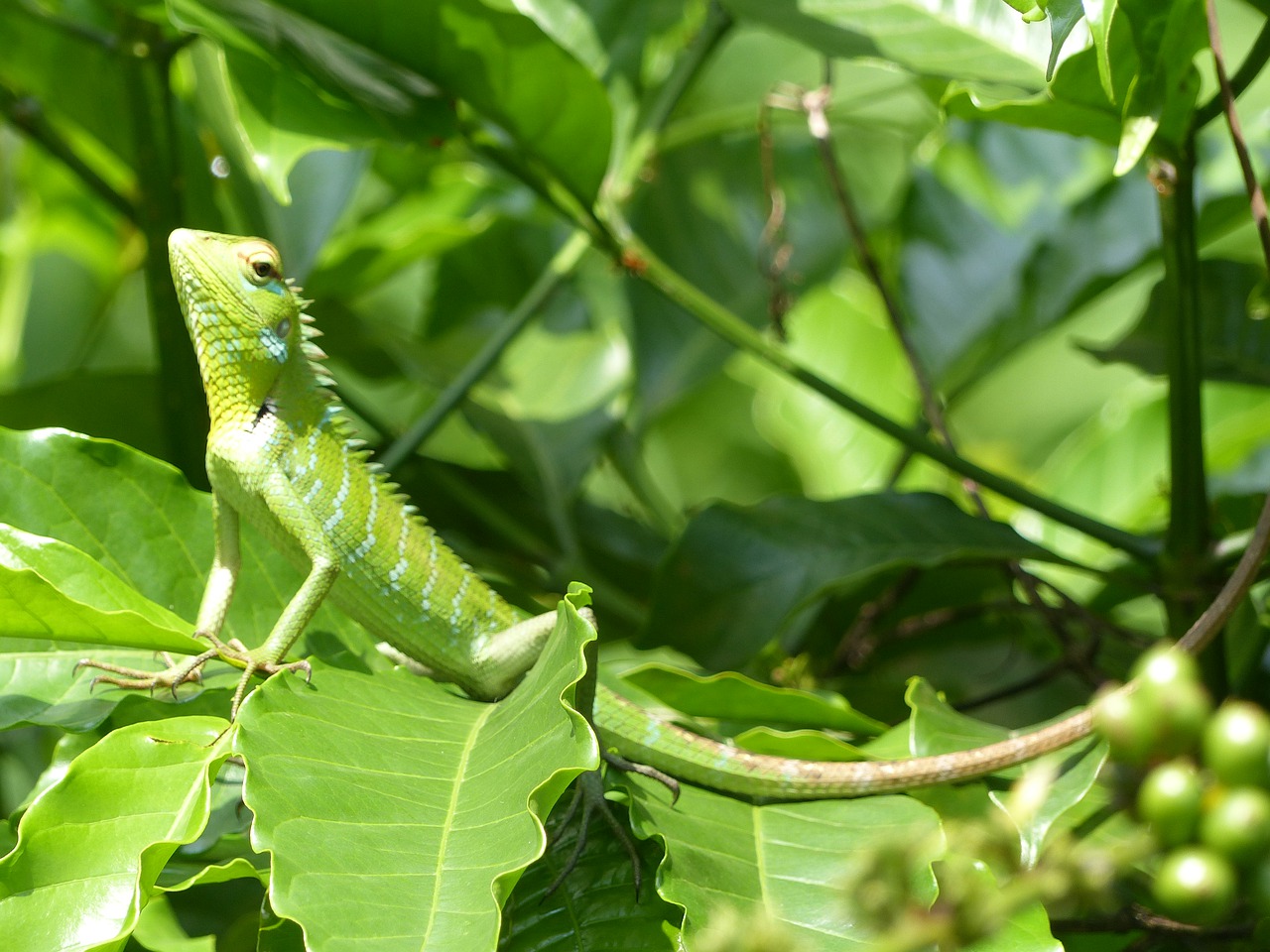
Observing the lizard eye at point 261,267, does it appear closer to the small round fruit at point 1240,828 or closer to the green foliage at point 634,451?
the green foliage at point 634,451

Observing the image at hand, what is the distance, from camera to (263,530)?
1860mm

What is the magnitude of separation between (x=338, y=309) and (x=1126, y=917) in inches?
81.5

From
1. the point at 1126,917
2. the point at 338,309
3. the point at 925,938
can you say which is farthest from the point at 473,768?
the point at 338,309

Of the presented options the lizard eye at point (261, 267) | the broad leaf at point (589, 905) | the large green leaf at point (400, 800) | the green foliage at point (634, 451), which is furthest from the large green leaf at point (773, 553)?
the lizard eye at point (261, 267)

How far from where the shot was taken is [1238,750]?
672 mm

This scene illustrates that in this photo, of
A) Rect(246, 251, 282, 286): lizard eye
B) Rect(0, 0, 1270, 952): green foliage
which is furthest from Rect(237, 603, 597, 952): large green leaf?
Rect(246, 251, 282, 286): lizard eye

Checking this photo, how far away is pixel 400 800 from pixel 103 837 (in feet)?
1.00

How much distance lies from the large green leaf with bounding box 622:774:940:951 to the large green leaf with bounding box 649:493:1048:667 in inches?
19.7

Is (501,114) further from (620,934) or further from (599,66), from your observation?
(620,934)

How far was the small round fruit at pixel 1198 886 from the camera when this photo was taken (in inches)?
25.4

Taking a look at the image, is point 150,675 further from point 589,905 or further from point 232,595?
point 589,905

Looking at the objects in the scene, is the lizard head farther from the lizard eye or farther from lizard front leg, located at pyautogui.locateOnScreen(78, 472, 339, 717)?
lizard front leg, located at pyautogui.locateOnScreen(78, 472, 339, 717)

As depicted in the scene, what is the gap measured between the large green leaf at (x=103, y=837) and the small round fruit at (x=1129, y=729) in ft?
2.91

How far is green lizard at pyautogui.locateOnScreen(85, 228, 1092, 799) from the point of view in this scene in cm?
173
